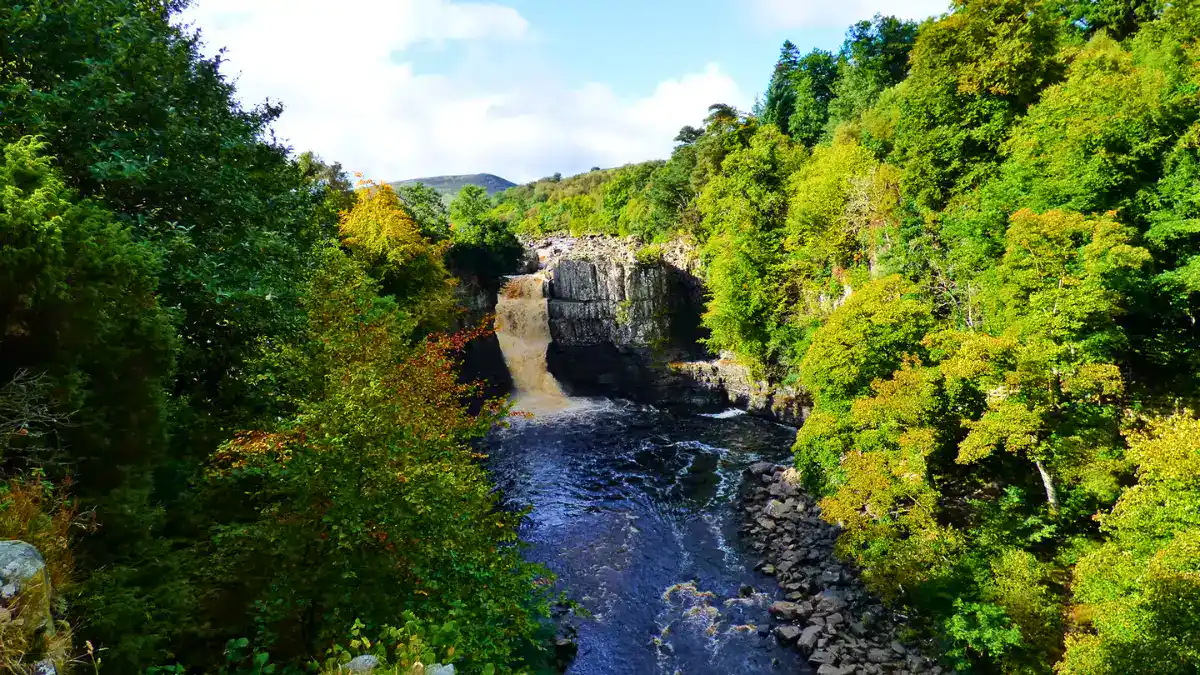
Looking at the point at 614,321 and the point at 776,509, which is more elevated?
the point at 614,321

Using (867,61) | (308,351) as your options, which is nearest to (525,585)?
(308,351)

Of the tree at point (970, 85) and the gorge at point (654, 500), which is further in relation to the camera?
the tree at point (970, 85)

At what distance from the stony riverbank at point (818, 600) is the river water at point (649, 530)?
66cm

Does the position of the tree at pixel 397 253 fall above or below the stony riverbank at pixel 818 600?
above

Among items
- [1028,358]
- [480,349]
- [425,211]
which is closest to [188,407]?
[1028,358]

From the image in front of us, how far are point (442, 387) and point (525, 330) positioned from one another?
114ft

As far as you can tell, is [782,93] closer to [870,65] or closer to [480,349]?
[870,65]

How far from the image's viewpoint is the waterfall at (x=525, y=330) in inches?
1914

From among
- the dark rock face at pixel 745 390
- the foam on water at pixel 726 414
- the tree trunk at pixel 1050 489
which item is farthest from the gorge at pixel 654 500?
the tree trunk at pixel 1050 489

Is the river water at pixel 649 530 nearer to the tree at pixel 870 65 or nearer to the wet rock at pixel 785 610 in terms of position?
the wet rock at pixel 785 610

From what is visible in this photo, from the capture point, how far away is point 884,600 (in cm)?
1730

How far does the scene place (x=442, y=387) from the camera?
1783 cm

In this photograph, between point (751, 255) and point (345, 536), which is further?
point (751, 255)

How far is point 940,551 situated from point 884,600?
104 inches
